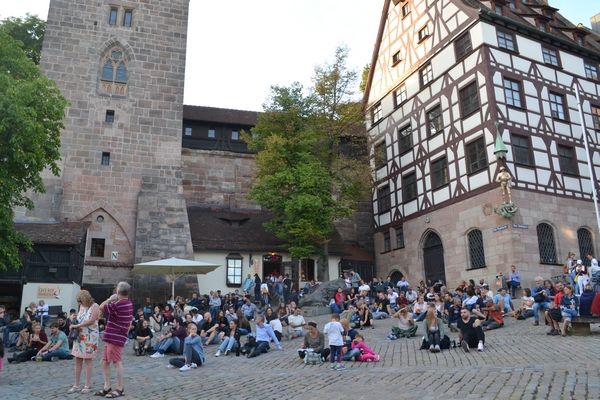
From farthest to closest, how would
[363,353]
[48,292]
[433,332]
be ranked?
[48,292] → [433,332] → [363,353]

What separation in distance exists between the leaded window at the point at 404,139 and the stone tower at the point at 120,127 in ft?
42.8

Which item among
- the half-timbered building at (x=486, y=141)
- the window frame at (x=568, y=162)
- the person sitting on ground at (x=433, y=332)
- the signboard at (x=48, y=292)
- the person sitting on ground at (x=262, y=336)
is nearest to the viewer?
the person sitting on ground at (x=433, y=332)

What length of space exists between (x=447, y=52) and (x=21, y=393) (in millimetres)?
26801

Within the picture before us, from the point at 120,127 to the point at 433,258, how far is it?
18.5 meters

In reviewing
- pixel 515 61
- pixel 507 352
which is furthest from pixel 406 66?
pixel 507 352

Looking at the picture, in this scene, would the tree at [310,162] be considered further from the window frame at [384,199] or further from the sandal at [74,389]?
the sandal at [74,389]

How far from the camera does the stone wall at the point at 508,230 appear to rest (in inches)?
973

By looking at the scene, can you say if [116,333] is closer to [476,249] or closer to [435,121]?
[476,249]

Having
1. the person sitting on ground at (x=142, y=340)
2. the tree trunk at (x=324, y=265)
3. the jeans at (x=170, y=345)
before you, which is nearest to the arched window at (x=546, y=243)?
the tree trunk at (x=324, y=265)

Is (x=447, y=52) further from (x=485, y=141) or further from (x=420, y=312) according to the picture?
(x=420, y=312)

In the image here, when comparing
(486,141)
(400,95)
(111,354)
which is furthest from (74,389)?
(400,95)

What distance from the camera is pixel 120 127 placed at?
3070cm

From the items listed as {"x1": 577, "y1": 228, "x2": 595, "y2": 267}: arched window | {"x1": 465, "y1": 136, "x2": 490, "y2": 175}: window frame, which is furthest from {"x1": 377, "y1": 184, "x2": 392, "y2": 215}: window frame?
{"x1": 577, "y1": 228, "x2": 595, "y2": 267}: arched window

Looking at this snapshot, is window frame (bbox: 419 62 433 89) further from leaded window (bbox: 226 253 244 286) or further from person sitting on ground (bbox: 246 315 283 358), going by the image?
person sitting on ground (bbox: 246 315 283 358)
